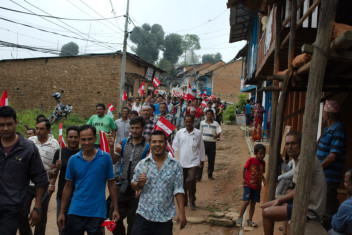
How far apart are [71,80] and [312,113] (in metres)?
21.3

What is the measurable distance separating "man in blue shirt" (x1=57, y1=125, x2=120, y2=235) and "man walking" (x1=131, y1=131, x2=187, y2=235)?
1.60ft

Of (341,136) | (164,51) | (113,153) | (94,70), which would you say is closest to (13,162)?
(113,153)

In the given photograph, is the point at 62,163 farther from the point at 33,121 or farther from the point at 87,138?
the point at 33,121

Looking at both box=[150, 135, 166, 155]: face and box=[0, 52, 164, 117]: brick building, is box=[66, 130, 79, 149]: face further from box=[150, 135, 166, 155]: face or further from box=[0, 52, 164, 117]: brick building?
box=[0, 52, 164, 117]: brick building

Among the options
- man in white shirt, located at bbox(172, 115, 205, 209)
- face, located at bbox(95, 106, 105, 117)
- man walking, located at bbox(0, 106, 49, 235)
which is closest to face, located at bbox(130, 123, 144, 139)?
man walking, located at bbox(0, 106, 49, 235)

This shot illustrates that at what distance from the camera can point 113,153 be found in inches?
194

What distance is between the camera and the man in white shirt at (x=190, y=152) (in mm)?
7113

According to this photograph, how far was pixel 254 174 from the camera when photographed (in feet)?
20.2

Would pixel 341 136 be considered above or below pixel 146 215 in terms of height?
above

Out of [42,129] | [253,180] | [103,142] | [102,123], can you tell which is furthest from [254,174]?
[42,129]

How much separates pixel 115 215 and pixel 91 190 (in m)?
0.48

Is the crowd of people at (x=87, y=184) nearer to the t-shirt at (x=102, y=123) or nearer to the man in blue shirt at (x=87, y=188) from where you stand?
the man in blue shirt at (x=87, y=188)

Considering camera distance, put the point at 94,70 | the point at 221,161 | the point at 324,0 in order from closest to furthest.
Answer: the point at 324,0 < the point at 221,161 < the point at 94,70

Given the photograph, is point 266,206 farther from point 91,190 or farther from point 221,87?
point 221,87
